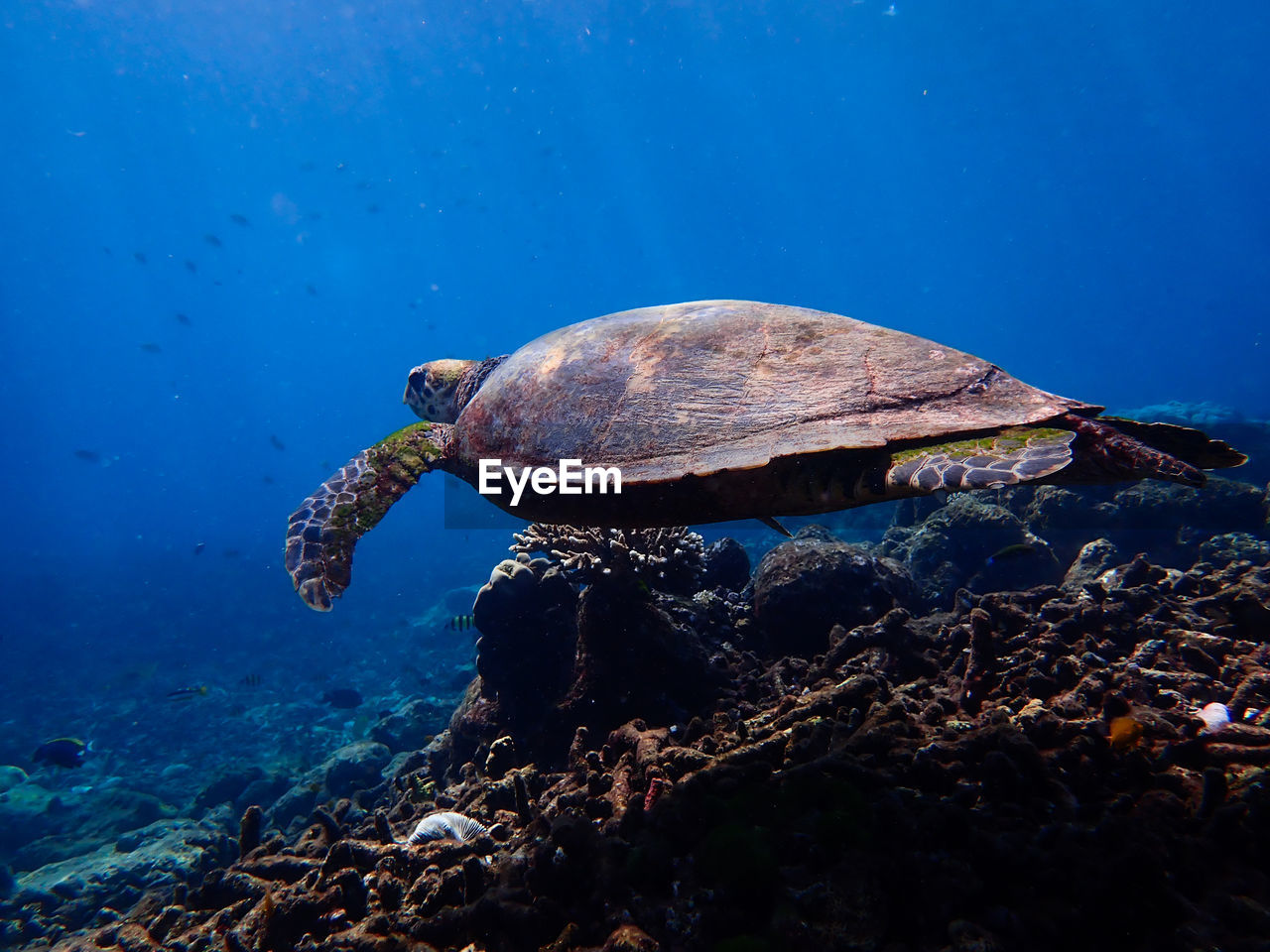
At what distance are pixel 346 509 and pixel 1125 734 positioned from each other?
5.74 m

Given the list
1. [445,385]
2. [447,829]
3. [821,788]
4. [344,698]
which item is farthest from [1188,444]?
[344,698]

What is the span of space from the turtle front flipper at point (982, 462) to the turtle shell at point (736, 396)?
0.10 metres

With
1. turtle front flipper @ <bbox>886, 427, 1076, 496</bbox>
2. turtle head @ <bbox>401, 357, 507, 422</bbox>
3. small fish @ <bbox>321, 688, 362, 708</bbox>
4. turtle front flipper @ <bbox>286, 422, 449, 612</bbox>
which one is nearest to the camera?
turtle front flipper @ <bbox>886, 427, 1076, 496</bbox>

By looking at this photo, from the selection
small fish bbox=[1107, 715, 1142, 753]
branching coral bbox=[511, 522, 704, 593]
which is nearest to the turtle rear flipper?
small fish bbox=[1107, 715, 1142, 753]

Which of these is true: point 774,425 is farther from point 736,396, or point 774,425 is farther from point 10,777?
point 10,777

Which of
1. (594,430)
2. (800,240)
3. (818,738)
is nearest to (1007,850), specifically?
(818,738)

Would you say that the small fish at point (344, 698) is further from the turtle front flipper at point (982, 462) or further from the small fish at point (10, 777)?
the turtle front flipper at point (982, 462)

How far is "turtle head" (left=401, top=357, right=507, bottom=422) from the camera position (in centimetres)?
612

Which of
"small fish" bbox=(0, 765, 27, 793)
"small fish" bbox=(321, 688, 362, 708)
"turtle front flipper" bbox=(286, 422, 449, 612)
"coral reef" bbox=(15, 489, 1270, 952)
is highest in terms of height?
"turtle front flipper" bbox=(286, 422, 449, 612)

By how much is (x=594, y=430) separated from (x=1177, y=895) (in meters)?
3.28

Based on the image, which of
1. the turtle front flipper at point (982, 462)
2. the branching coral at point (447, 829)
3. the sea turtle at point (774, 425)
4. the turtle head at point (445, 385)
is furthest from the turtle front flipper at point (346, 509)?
the turtle front flipper at point (982, 462)

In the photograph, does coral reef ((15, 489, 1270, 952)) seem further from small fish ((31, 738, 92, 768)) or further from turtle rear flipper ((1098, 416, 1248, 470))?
small fish ((31, 738, 92, 768))

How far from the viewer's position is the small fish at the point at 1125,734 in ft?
8.68

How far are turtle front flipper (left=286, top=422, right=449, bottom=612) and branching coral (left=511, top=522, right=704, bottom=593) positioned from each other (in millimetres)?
1500
